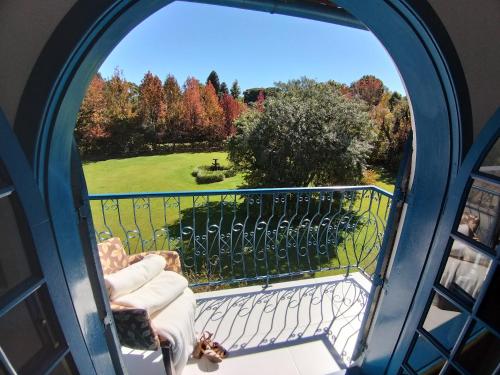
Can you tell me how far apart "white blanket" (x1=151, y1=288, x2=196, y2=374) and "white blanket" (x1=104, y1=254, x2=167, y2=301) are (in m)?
0.25

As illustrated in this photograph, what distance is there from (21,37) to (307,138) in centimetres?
638

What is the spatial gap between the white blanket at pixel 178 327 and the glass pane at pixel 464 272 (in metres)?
1.57

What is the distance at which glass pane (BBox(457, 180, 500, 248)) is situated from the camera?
1166 mm

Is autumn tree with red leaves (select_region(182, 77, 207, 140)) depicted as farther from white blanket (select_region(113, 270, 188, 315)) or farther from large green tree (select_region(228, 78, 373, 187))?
white blanket (select_region(113, 270, 188, 315))

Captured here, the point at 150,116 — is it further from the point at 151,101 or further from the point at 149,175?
the point at 149,175

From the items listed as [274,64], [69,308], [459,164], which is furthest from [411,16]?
[274,64]

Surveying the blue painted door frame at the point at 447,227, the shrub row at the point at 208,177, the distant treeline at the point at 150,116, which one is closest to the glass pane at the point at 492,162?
the blue painted door frame at the point at 447,227

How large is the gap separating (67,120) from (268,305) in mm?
Answer: 2420

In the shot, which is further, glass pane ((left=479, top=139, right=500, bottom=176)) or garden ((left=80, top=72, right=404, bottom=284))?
garden ((left=80, top=72, right=404, bottom=284))

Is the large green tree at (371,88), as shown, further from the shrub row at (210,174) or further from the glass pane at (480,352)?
the glass pane at (480,352)

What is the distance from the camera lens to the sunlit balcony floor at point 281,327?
2.12 metres

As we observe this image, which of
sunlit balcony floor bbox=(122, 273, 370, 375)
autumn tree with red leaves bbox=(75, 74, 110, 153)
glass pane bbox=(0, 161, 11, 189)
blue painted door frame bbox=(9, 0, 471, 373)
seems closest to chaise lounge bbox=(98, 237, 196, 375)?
blue painted door frame bbox=(9, 0, 471, 373)

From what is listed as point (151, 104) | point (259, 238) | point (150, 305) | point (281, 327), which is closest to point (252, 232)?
point (259, 238)

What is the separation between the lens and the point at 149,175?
489 inches
